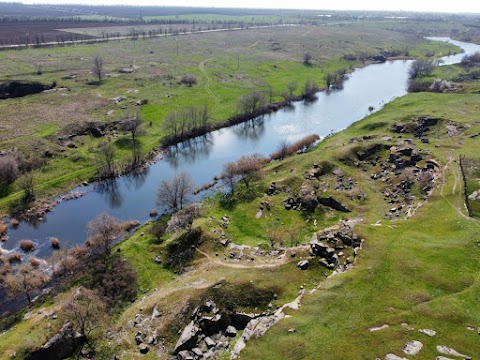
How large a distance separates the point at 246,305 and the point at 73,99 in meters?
114

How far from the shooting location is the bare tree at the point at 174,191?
7219cm

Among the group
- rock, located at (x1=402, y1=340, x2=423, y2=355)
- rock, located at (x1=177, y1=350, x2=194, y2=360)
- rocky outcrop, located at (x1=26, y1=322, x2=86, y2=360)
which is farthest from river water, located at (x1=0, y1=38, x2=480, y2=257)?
rock, located at (x1=402, y1=340, x2=423, y2=355)

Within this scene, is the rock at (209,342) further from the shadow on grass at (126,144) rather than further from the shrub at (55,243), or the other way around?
the shadow on grass at (126,144)

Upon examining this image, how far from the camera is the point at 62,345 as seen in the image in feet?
144

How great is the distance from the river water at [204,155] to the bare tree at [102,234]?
21.4 ft

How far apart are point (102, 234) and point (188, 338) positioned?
25.3m

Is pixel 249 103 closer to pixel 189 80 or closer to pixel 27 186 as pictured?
pixel 189 80

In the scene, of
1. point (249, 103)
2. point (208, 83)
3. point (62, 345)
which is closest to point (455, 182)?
point (62, 345)

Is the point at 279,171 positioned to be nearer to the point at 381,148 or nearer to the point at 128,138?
the point at 381,148

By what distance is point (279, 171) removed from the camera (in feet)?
283

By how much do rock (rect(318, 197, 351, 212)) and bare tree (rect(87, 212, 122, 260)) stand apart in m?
38.3

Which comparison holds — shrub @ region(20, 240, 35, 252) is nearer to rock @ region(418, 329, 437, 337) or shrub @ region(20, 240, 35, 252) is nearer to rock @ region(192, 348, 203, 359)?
rock @ region(192, 348, 203, 359)

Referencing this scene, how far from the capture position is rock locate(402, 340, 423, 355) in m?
36.0

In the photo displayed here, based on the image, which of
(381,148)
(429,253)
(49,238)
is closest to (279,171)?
(381,148)
